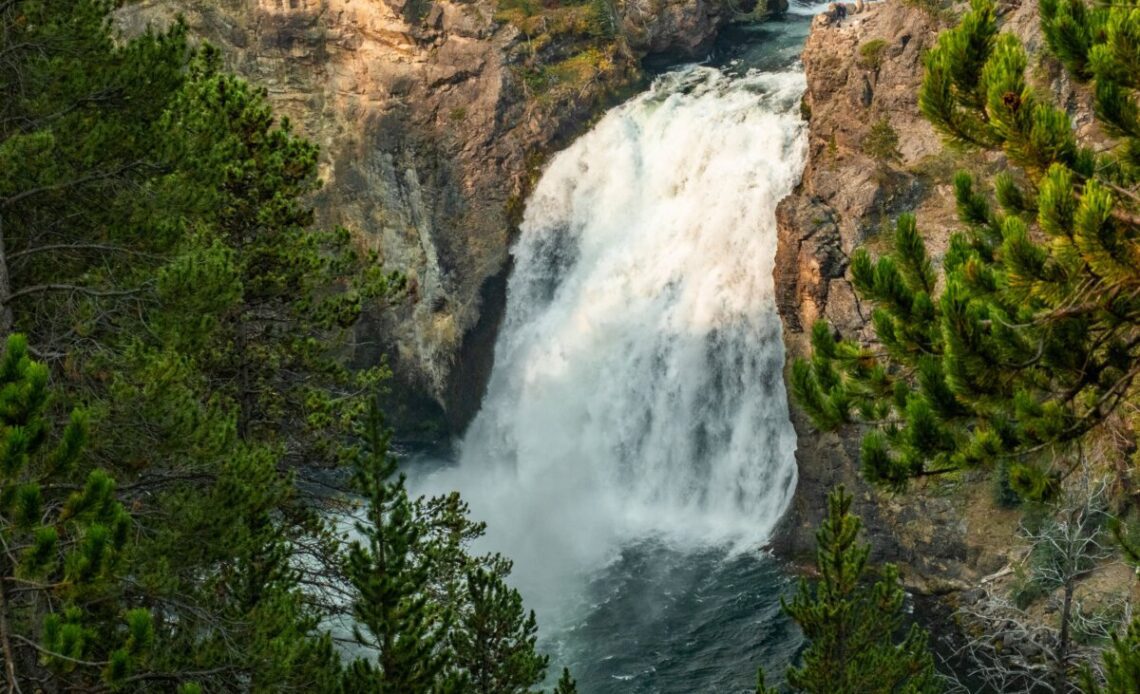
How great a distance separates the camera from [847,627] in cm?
1340

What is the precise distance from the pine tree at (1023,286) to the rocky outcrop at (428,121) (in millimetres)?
33154

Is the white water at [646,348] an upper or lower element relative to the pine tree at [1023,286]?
lower

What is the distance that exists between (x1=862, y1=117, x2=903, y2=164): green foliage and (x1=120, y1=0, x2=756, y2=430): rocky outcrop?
15055mm

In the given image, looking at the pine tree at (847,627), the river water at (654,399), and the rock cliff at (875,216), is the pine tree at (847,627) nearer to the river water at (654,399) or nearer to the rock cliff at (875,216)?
the river water at (654,399)

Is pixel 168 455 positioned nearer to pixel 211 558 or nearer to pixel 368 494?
pixel 211 558

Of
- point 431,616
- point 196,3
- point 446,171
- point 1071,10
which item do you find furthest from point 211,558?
point 196,3

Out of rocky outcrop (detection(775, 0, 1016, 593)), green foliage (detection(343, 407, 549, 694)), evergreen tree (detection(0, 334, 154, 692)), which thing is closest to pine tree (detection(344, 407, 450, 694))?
green foliage (detection(343, 407, 549, 694))

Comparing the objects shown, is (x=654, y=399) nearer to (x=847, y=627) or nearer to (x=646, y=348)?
(x=646, y=348)

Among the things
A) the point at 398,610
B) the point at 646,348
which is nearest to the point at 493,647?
the point at 398,610

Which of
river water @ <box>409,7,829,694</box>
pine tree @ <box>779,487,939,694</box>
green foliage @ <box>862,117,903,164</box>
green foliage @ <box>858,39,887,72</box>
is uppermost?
green foliage @ <box>858,39,887,72</box>

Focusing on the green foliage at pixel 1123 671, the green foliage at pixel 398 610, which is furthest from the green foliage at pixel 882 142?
the green foliage at pixel 1123 671

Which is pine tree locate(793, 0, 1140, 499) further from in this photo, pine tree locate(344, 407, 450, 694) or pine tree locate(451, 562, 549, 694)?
pine tree locate(451, 562, 549, 694)

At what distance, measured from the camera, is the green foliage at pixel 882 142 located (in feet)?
96.4

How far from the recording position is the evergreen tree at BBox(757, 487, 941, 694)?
12.8 m
